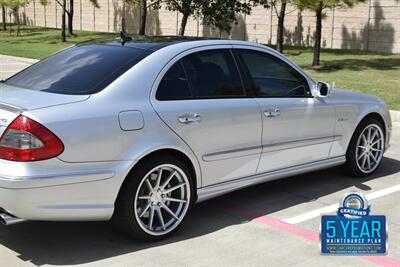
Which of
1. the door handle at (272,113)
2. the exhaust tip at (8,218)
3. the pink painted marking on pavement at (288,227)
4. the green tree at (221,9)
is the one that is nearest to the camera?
the exhaust tip at (8,218)

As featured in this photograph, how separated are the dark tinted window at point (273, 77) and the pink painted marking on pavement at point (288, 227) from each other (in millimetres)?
1072

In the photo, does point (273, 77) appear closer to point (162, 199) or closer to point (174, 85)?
point (174, 85)

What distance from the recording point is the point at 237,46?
5211 millimetres

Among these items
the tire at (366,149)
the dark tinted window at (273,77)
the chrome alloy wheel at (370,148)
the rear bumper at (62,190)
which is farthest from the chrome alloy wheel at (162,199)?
the chrome alloy wheel at (370,148)

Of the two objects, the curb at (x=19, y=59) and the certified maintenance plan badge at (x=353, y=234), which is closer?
the certified maintenance plan badge at (x=353, y=234)

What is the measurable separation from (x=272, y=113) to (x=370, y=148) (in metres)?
1.80

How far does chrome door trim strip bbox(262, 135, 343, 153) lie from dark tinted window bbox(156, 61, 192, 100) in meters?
0.99

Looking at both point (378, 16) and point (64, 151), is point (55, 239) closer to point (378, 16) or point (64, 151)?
point (64, 151)

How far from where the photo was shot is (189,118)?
4555 mm

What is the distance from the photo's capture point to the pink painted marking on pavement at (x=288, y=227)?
421 cm

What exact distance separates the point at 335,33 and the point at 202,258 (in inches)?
904

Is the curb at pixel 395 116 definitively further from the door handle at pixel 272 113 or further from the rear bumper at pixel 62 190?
the rear bumper at pixel 62 190

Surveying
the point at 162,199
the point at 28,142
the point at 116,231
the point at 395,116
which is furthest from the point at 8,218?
the point at 395,116

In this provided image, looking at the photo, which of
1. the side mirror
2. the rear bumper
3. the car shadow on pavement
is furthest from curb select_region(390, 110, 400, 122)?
the rear bumper
